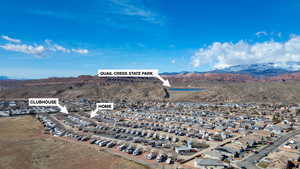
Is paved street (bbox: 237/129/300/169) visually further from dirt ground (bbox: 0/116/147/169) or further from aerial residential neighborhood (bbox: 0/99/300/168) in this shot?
dirt ground (bbox: 0/116/147/169)

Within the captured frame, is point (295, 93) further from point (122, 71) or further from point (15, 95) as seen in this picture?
point (15, 95)

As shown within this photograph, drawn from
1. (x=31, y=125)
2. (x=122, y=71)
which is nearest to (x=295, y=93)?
(x=122, y=71)

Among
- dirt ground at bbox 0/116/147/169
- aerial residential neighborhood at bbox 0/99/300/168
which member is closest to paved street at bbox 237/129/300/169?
aerial residential neighborhood at bbox 0/99/300/168

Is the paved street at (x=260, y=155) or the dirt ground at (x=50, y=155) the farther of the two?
the dirt ground at (x=50, y=155)

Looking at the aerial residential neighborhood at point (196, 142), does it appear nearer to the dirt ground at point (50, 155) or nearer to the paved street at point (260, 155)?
the paved street at point (260, 155)

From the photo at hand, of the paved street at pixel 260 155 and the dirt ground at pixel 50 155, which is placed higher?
the paved street at pixel 260 155

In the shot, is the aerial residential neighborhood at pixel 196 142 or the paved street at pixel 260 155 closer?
the paved street at pixel 260 155

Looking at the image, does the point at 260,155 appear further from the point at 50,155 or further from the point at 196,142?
the point at 50,155

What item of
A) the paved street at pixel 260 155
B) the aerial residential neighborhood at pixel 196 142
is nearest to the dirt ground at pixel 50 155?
the aerial residential neighborhood at pixel 196 142

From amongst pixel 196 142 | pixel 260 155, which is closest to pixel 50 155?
pixel 196 142
